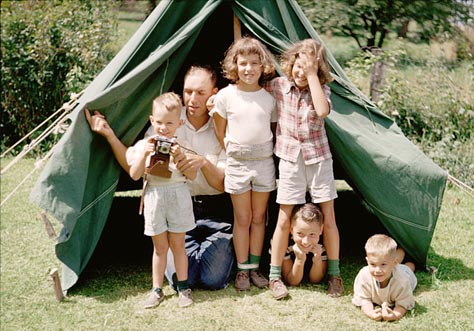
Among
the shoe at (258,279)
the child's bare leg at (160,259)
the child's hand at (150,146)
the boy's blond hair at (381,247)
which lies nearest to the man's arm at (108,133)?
the child's hand at (150,146)

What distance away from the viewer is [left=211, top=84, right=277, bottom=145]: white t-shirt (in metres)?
4.13

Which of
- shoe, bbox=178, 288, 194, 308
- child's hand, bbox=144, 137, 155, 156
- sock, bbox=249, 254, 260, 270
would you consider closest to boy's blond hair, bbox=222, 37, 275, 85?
child's hand, bbox=144, 137, 155, 156

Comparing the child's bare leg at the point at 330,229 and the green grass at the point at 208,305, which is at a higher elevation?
the child's bare leg at the point at 330,229

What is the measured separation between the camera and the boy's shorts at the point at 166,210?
4.03m

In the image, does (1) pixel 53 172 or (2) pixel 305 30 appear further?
(2) pixel 305 30

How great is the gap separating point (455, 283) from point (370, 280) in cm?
86

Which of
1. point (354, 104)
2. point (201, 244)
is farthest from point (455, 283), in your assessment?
point (201, 244)

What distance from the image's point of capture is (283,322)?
3.85 metres

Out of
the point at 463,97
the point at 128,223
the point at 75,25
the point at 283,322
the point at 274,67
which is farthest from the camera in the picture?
the point at 75,25

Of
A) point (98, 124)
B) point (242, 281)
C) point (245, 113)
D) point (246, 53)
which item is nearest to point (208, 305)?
point (242, 281)

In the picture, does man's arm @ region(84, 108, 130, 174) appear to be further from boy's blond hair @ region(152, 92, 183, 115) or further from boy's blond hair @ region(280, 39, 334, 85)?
boy's blond hair @ region(280, 39, 334, 85)

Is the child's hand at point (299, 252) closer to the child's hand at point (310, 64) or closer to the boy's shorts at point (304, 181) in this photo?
the boy's shorts at point (304, 181)

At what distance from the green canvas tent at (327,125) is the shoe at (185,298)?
2.39 ft

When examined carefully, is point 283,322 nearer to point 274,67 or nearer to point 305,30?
point 274,67
